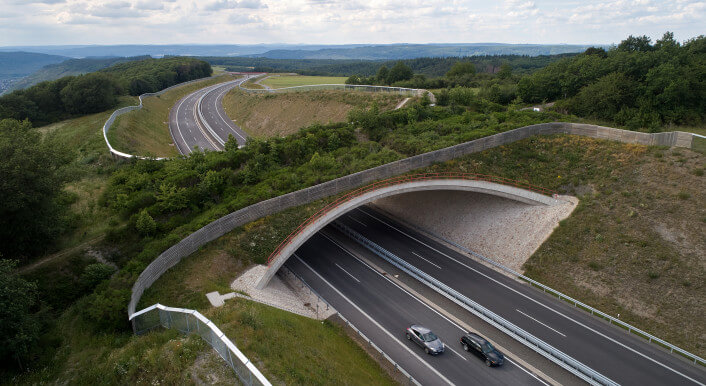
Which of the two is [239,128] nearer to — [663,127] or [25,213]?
[25,213]

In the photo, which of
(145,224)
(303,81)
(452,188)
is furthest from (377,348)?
(303,81)

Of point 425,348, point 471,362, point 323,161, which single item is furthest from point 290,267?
point 471,362

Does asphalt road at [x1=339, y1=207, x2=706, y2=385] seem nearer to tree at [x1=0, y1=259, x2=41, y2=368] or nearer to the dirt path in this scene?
tree at [x1=0, y1=259, x2=41, y2=368]

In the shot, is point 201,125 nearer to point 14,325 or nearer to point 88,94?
point 88,94

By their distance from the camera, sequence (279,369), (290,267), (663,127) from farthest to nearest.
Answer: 1. (663,127)
2. (290,267)
3. (279,369)

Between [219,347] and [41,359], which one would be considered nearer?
[219,347]

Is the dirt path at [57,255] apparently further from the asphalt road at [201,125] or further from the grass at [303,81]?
the grass at [303,81]
